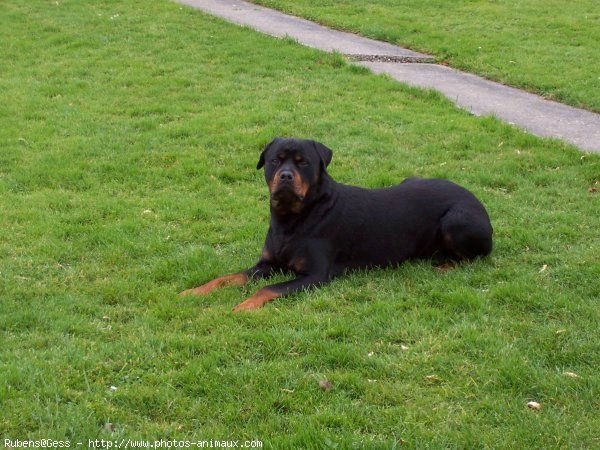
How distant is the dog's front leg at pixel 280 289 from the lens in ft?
19.4

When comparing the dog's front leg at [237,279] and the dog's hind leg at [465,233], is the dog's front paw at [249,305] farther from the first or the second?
the dog's hind leg at [465,233]

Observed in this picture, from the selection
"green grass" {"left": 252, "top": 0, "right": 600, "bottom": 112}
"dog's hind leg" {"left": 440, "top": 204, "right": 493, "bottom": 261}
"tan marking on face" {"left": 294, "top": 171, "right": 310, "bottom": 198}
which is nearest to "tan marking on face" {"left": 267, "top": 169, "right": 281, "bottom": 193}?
"tan marking on face" {"left": 294, "top": 171, "right": 310, "bottom": 198}

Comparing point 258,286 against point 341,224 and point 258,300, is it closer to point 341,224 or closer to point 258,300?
point 258,300

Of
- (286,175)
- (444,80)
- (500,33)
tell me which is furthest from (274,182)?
(500,33)

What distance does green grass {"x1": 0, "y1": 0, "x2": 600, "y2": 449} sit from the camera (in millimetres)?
4445

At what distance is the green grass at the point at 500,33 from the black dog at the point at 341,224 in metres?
5.87

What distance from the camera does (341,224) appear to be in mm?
6641

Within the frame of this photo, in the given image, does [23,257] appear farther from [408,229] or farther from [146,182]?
[408,229]

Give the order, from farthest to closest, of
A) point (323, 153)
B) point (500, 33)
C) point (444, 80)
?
point (500, 33), point (444, 80), point (323, 153)

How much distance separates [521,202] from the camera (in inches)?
325

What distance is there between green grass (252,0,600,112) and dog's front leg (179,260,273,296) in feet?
23.5

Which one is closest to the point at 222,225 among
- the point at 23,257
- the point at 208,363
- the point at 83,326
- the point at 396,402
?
the point at 23,257

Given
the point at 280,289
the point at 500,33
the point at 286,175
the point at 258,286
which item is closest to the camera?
the point at 280,289

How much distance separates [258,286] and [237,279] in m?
0.20
